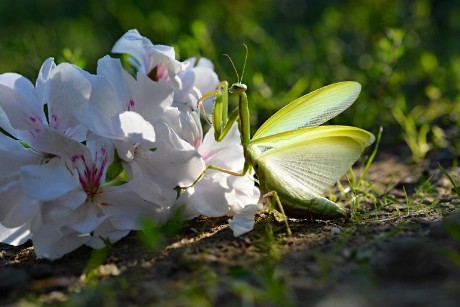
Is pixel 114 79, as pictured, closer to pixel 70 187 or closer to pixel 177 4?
pixel 70 187

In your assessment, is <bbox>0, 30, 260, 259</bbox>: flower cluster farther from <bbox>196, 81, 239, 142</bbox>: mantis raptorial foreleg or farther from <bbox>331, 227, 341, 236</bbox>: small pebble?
<bbox>331, 227, 341, 236</bbox>: small pebble

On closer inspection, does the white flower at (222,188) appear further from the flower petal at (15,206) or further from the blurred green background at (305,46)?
the blurred green background at (305,46)

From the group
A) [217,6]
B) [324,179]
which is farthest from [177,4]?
[324,179]

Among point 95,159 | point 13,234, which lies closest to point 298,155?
point 95,159

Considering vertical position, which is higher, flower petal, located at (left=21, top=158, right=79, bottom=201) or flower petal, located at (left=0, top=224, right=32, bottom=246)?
flower petal, located at (left=21, top=158, right=79, bottom=201)

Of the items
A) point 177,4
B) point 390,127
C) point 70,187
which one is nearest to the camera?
point 70,187

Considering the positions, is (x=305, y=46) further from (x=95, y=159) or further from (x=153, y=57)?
(x=95, y=159)

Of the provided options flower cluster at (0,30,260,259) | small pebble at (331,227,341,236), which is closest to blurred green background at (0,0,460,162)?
Result: flower cluster at (0,30,260,259)
